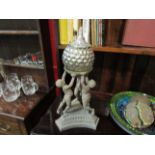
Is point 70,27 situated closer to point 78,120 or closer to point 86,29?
point 86,29

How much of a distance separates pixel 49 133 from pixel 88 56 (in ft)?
1.47

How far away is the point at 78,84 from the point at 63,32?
32 centimetres

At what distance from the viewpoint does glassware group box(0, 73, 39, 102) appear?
1.03 metres

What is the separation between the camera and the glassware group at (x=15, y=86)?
1.03 m

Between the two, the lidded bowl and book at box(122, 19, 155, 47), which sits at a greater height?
book at box(122, 19, 155, 47)

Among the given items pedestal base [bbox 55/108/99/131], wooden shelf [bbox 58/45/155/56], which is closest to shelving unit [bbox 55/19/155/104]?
wooden shelf [bbox 58/45/155/56]

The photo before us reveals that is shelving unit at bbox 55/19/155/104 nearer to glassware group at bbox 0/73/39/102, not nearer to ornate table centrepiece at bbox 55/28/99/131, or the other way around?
ornate table centrepiece at bbox 55/28/99/131

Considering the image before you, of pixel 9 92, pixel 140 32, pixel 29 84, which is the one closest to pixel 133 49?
pixel 140 32

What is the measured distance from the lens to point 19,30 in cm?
89

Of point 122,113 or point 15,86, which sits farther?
point 15,86

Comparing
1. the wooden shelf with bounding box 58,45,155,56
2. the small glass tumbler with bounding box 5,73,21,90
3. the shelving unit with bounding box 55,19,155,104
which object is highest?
the wooden shelf with bounding box 58,45,155,56

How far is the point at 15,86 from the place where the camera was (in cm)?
105

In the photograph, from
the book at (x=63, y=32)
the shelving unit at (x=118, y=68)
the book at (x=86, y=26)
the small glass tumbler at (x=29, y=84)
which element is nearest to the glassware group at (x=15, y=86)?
the small glass tumbler at (x=29, y=84)
